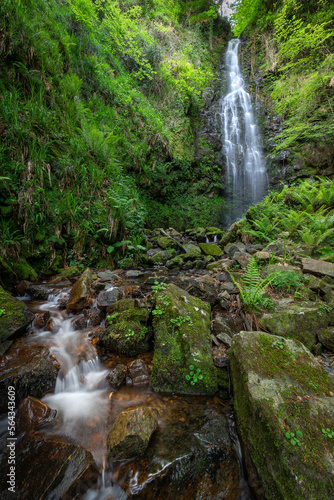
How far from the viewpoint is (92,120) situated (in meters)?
6.39

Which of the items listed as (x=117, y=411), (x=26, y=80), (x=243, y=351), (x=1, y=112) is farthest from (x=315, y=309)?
(x=26, y=80)

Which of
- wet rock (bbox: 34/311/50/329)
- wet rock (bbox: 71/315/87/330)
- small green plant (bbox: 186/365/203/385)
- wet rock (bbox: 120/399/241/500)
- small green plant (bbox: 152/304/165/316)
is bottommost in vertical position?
wet rock (bbox: 120/399/241/500)

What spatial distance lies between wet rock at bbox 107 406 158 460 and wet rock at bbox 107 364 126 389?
0.48 m

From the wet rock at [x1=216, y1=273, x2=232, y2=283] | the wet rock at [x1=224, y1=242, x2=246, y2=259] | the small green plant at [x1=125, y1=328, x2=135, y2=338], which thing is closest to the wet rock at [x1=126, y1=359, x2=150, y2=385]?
the small green plant at [x1=125, y1=328, x2=135, y2=338]

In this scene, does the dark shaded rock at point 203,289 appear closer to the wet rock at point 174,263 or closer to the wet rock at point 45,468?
the wet rock at point 174,263

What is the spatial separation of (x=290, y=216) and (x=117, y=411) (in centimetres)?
613

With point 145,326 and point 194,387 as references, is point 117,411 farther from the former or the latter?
point 145,326

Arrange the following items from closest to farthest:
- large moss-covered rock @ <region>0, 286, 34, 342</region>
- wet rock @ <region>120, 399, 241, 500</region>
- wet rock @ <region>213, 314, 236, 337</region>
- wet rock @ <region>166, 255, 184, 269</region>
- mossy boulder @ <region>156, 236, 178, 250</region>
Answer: wet rock @ <region>120, 399, 241, 500</region> < large moss-covered rock @ <region>0, 286, 34, 342</region> < wet rock @ <region>213, 314, 236, 337</region> < wet rock @ <region>166, 255, 184, 269</region> < mossy boulder @ <region>156, 236, 178, 250</region>

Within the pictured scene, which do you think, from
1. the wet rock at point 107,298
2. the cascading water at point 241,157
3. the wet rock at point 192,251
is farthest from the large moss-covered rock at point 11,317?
the cascading water at point 241,157

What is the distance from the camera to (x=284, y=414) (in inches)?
48.9

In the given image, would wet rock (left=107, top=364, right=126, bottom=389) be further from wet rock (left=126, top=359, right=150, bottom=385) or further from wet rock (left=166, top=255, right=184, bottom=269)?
wet rock (left=166, top=255, right=184, bottom=269)

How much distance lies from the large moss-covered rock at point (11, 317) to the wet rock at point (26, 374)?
0.20m

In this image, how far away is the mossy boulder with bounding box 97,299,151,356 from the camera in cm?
229

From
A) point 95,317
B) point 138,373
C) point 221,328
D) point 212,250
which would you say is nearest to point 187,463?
point 138,373
